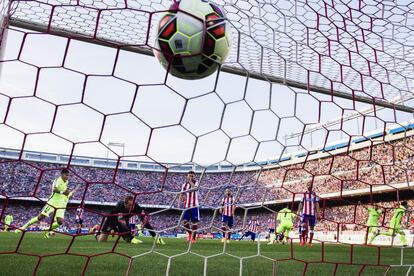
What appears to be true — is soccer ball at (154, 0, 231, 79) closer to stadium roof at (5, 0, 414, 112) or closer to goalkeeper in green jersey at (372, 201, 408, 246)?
stadium roof at (5, 0, 414, 112)

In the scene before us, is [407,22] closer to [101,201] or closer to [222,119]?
[222,119]

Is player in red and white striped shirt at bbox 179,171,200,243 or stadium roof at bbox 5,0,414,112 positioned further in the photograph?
stadium roof at bbox 5,0,414,112

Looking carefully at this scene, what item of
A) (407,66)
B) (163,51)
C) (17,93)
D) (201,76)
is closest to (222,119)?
(201,76)

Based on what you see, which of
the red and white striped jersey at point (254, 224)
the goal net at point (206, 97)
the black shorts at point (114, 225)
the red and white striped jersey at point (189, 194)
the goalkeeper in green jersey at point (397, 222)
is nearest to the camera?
the goal net at point (206, 97)

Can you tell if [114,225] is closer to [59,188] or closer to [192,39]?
[59,188]

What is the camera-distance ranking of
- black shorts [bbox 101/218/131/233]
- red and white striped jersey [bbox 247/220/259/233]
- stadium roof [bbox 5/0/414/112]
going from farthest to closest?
black shorts [bbox 101/218/131/233] → red and white striped jersey [bbox 247/220/259/233] → stadium roof [bbox 5/0/414/112]

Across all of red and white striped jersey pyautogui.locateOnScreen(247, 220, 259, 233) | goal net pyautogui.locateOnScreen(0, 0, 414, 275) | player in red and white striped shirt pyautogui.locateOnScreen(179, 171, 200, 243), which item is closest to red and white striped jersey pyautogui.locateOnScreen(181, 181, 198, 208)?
player in red and white striped shirt pyautogui.locateOnScreen(179, 171, 200, 243)

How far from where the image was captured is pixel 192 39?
2.15 m

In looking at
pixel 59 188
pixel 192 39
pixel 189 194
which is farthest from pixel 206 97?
pixel 59 188

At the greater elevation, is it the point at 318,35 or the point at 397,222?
the point at 318,35

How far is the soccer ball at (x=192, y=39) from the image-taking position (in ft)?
7.10

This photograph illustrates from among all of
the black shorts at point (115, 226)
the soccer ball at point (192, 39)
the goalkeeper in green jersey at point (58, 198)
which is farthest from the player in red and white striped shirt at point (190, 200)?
the goalkeeper in green jersey at point (58, 198)

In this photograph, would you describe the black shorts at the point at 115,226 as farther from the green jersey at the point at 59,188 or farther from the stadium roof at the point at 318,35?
the stadium roof at the point at 318,35

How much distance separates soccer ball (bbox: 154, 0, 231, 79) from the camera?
2.16 meters
